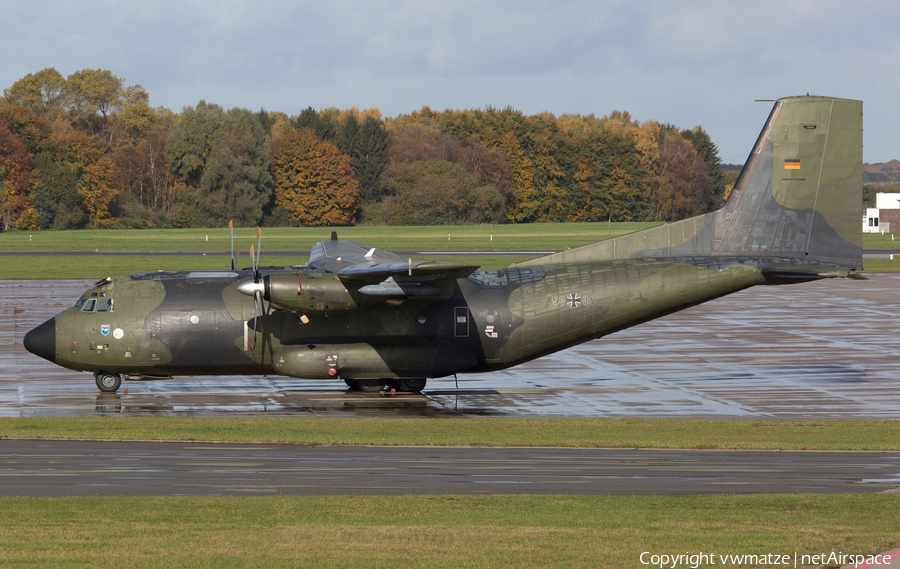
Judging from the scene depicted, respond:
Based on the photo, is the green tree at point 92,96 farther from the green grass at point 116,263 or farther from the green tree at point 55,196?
the green grass at point 116,263

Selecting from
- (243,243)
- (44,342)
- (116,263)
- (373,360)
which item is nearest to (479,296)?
(373,360)

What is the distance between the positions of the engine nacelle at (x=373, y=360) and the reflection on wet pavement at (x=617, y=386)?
0.83 m

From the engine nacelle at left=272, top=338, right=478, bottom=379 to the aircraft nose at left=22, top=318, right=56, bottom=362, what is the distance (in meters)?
5.99

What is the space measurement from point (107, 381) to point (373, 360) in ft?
25.2

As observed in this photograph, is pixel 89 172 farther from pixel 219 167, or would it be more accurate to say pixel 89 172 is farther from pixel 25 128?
pixel 219 167

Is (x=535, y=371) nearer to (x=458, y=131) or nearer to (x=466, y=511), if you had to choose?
(x=466, y=511)

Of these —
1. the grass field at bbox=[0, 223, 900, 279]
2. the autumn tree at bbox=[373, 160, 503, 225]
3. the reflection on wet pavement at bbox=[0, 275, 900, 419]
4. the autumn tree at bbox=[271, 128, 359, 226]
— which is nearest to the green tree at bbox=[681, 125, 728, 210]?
the grass field at bbox=[0, 223, 900, 279]

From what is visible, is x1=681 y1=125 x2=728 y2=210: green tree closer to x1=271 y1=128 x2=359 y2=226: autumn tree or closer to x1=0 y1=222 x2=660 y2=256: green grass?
x1=0 y1=222 x2=660 y2=256: green grass

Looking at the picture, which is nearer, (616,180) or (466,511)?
(466,511)

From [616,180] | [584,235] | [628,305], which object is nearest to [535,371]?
[628,305]

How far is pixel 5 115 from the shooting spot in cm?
13375

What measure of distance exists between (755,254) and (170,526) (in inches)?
788

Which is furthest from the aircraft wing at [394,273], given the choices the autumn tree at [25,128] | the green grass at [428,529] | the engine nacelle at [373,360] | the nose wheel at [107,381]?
the autumn tree at [25,128]

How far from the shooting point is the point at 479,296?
2625cm
